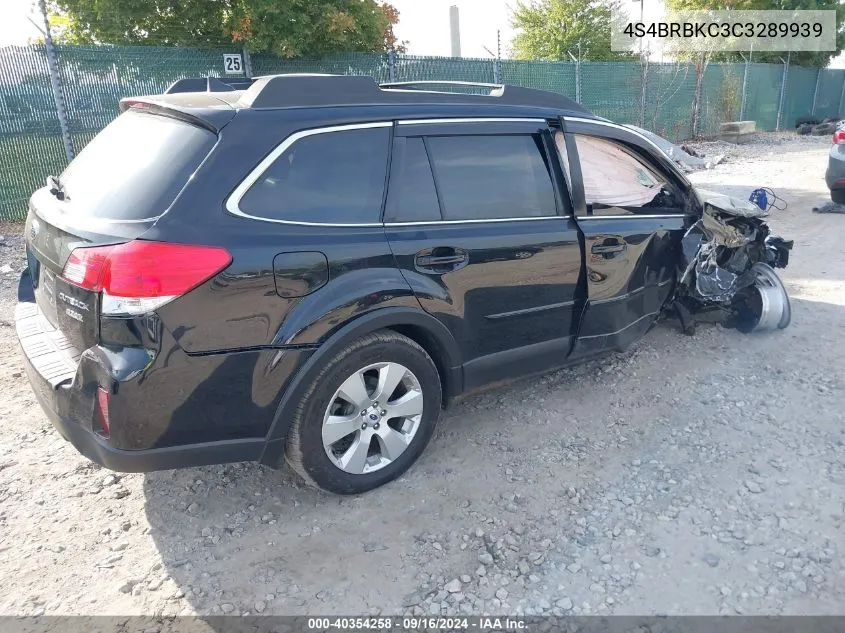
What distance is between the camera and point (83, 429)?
2.49 meters

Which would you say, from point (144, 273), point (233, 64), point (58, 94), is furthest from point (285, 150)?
point (233, 64)

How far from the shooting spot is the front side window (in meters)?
3.67

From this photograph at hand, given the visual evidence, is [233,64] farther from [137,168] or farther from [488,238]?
[488,238]

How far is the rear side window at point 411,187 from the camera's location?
2.95 m

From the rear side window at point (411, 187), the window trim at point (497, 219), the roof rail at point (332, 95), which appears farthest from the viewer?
the window trim at point (497, 219)

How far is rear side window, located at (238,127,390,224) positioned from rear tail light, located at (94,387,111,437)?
88 cm

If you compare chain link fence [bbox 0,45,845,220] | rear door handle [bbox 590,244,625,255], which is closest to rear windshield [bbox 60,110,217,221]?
rear door handle [bbox 590,244,625,255]

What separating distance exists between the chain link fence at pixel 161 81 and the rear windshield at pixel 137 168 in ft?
22.2

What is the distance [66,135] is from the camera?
8734 millimetres

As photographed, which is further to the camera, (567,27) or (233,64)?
(567,27)

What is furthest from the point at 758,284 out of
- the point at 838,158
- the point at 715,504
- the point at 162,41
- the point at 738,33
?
the point at 738,33

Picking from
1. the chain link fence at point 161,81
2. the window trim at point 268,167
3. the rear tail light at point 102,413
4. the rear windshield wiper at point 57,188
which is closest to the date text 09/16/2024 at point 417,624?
the rear tail light at point 102,413

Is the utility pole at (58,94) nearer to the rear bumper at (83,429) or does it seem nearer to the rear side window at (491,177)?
the rear bumper at (83,429)

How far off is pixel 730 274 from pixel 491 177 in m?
2.38
